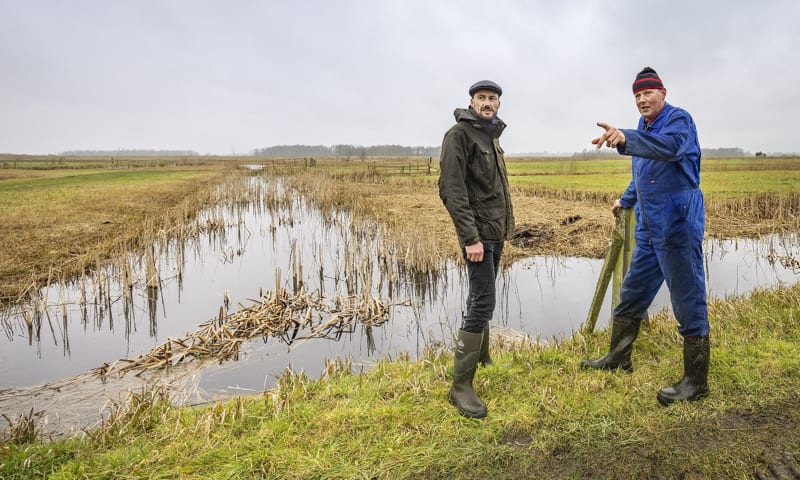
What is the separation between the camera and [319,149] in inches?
7598

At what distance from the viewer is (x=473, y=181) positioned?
3.41 meters

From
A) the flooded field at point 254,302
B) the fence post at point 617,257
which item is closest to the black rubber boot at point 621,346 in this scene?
the fence post at point 617,257

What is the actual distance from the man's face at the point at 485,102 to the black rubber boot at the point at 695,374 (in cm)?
235

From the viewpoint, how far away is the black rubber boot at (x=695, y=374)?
134 inches

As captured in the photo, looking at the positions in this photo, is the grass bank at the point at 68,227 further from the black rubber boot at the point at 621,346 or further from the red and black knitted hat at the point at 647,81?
the red and black knitted hat at the point at 647,81

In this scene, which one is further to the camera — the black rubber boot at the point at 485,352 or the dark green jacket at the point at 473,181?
the black rubber boot at the point at 485,352

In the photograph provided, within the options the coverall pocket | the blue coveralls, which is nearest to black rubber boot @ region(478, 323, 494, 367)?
the blue coveralls

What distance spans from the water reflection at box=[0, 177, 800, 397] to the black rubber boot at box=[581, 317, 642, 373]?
1.89 meters

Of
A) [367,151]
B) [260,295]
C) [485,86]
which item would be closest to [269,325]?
[260,295]

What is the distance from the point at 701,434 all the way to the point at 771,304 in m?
3.84

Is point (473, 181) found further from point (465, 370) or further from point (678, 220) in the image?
point (678, 220)

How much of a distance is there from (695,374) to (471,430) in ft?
6.02

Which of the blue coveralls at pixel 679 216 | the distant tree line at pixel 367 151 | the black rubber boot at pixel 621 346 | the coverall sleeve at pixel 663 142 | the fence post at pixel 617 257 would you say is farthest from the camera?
the distant tree line at pixel 367 151

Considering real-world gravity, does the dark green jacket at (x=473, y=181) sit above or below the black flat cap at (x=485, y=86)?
below
